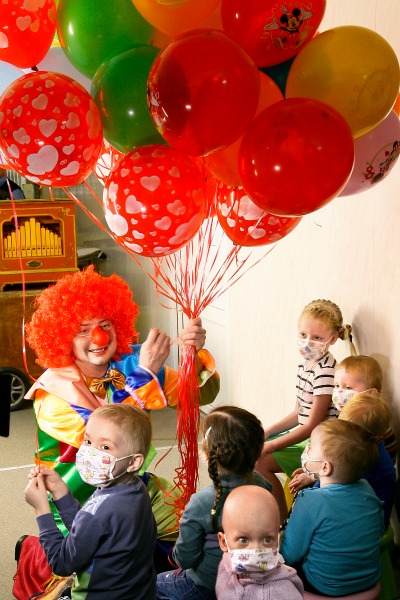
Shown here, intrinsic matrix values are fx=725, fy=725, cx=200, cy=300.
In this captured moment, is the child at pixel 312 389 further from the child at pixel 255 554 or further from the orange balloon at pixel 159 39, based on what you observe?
the orange balloon at pixel 159 39

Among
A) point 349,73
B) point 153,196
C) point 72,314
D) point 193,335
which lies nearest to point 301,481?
point 193,335

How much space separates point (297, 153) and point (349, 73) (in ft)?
0.82

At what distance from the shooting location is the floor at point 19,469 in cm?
284

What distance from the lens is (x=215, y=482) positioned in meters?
1.86

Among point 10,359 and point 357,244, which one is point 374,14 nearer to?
point 357,244

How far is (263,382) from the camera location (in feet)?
12.8

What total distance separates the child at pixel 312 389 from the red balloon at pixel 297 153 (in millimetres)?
1161

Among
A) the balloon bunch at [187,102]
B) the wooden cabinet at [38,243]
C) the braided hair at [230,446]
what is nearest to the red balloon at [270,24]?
the balloon bunch at [187,102]

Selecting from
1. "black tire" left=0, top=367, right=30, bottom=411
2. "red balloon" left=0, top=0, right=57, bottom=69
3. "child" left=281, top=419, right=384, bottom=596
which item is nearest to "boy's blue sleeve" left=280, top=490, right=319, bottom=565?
"child" left=281, top=419, right=384, bottom=596

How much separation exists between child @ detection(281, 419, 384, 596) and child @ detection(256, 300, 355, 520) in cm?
69

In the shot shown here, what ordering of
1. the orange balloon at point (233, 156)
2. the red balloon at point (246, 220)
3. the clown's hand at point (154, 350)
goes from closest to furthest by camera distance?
the orange balloon at point (233, 156), the red balloon at point (246, 220), the clown's hand at point (154, 350)

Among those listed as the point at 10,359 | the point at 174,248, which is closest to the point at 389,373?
the point at 174,248

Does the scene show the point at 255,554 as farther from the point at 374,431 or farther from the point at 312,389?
the point at 312,389

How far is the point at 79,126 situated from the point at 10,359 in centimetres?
346
